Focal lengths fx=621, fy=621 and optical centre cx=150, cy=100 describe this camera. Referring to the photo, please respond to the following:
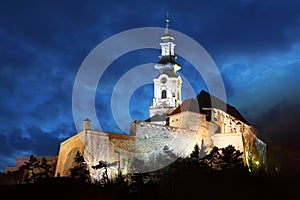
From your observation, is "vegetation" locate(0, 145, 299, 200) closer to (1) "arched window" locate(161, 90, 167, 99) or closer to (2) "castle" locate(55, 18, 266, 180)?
(2) "castle" locate(55, 18, 266, 180)

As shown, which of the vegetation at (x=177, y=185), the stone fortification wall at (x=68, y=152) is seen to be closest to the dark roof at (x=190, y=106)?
the vegetation at (x=177, y=185)

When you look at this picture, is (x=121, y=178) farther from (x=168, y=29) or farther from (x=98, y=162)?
(x=168, y=29)

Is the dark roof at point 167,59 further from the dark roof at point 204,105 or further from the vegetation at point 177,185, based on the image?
the vegetation at point 177,185

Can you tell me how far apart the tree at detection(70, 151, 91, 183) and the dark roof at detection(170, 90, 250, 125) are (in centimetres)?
1612

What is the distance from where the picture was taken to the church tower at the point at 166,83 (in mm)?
81688

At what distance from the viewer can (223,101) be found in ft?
251

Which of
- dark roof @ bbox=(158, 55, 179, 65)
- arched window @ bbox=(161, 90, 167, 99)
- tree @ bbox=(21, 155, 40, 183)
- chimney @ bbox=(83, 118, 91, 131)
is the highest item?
dark roof @ bbox=(158, 55, 179, 65)

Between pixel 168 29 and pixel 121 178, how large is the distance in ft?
151

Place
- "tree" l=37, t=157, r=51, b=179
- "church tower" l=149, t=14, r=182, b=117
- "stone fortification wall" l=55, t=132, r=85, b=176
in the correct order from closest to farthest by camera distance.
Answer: "stone fortification wall" l=55, t=132, r=85, b=176
"tree" l=37, t=157, r=51, b=179
"church tower" l=149, t=14, r=182, b=117

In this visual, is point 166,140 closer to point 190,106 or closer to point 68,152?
point 190,106

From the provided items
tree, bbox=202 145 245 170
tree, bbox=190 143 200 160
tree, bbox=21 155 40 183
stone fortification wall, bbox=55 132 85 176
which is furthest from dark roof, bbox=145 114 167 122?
tree, bbox=21 155 40 183

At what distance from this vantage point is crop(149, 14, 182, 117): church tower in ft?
268

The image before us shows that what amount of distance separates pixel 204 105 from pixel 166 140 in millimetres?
11446

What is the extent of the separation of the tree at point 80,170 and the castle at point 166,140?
2.99 feet
